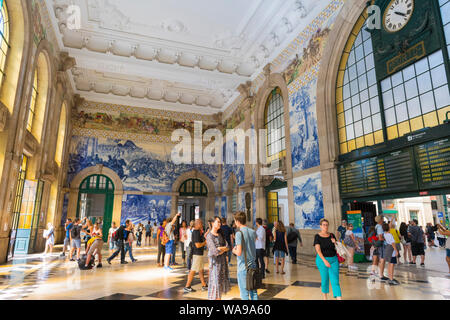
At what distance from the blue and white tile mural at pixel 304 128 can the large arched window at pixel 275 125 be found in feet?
3.89

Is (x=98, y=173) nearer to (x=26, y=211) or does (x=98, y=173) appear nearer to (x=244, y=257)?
(x=26, y=211)

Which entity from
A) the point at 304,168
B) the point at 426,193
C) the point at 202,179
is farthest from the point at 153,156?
the point at 426,193

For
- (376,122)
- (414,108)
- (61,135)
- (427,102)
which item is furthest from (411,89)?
(61,135)

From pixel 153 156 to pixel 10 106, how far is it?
A: 11.0 meters

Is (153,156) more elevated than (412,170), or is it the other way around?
(153,156)

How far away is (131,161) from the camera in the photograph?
18500mm

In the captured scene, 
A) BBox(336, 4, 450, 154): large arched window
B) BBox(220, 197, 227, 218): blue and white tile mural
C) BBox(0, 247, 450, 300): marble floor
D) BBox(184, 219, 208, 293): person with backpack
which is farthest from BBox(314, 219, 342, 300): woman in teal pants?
BBox(220, 197, 227, 218): blue and white tile mural

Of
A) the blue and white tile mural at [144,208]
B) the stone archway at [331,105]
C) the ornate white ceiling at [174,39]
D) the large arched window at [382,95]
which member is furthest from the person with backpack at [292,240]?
the blue and white tile mural at [144,208]

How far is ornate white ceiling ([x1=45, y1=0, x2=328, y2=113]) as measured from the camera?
11211 mm

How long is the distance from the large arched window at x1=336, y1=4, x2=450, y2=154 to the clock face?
70cm

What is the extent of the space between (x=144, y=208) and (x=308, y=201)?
11.6 metres

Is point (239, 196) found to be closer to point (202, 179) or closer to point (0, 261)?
point (202, 179)

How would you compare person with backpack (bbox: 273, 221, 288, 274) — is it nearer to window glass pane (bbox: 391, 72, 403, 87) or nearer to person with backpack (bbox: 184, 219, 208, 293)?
person with backpack (bbox: 184, 219, 208, 293)

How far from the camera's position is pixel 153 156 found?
751 inches
